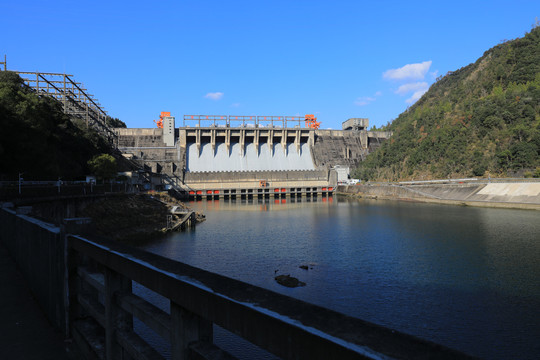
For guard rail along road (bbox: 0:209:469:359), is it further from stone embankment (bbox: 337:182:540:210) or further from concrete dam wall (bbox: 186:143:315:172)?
concrete dam wall (bbox: 186:143:315:172)

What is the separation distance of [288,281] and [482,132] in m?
63.1

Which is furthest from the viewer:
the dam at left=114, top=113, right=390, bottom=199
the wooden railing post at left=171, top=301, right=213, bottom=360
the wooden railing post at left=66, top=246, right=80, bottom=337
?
the dam at left=114, top=113, right=390, bottom=199

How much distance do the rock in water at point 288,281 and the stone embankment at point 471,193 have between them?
36.9m

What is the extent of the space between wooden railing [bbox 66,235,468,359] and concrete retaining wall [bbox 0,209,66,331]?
595 millimetres

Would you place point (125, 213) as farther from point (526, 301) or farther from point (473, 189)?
point (473, 189)

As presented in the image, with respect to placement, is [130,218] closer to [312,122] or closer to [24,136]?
[24,136]

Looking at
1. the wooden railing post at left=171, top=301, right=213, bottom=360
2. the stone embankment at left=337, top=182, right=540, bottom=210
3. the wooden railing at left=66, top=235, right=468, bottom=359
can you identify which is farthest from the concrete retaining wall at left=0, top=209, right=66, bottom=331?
the stone embankment at left=337, top=182, right=540, bottom=210

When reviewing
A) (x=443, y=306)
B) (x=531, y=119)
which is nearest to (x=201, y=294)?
(x=443, y=306)

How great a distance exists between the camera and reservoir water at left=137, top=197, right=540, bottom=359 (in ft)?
37.7

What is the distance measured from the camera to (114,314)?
393 centimetres

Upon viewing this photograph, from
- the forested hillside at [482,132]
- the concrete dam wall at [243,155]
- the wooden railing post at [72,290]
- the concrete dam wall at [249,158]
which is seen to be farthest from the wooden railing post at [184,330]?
the concrete dam wall at [249,158]

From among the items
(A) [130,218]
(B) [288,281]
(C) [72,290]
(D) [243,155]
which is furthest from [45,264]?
(D) [243,155]

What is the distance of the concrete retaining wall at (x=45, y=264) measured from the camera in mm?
5258

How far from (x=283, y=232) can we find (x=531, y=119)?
5229 cm
